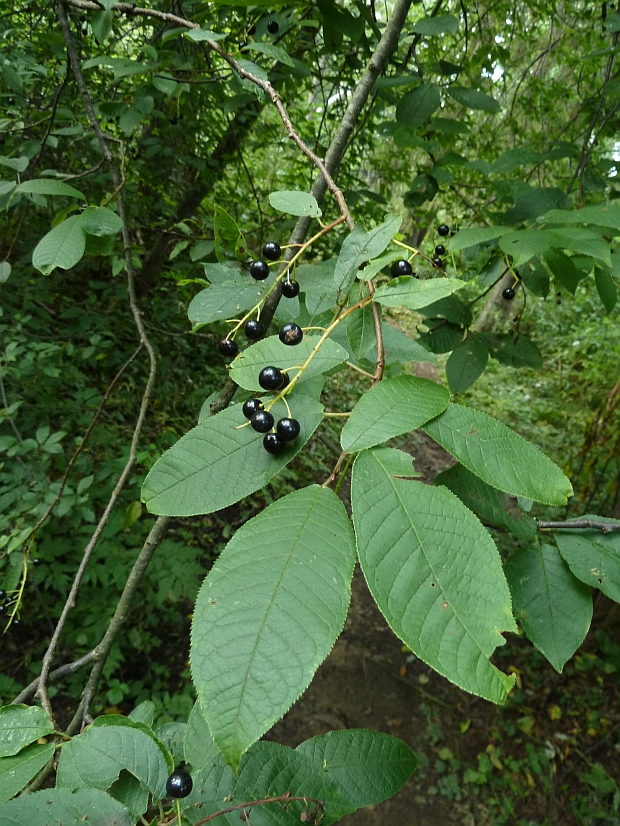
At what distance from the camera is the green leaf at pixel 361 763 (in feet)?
3.02

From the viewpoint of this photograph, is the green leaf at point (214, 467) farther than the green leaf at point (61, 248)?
No

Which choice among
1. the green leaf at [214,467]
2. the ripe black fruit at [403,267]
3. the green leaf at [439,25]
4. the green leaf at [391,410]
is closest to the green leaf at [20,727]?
the green leaf at [214,467]

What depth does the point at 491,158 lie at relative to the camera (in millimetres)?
3756

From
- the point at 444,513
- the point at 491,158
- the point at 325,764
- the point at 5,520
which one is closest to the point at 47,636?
the point at 5,520

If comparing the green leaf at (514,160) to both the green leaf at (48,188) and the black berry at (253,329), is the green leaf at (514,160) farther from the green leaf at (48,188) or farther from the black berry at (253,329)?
the green leaf at (48,188)

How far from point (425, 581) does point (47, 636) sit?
3.53 metres

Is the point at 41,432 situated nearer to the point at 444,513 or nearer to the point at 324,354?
the point at 324,354

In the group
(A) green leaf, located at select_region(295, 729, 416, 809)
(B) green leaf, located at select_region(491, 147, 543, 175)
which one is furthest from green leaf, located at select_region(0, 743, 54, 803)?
(B) green leaf, located at select_region(491, 147, 543, 175)

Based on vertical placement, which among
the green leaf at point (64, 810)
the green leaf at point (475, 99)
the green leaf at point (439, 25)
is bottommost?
the green leaf at point (64, 810)

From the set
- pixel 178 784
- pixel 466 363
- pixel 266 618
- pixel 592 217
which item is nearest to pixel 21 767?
pixel 178 784

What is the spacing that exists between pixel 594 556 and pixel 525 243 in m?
0.92

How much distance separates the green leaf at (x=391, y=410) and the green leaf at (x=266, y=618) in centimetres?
13

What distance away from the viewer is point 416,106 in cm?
233

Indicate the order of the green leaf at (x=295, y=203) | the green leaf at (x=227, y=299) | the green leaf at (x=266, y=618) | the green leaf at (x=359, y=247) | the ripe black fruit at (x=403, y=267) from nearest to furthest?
the green leaf at (x=266, y=618) < the green leaf at (x=359, y=247) < the green leaf at (x=295, y=203) < the ripe black fruit at (x=403, y=267) < the green leaf at (x=227, y=299)
